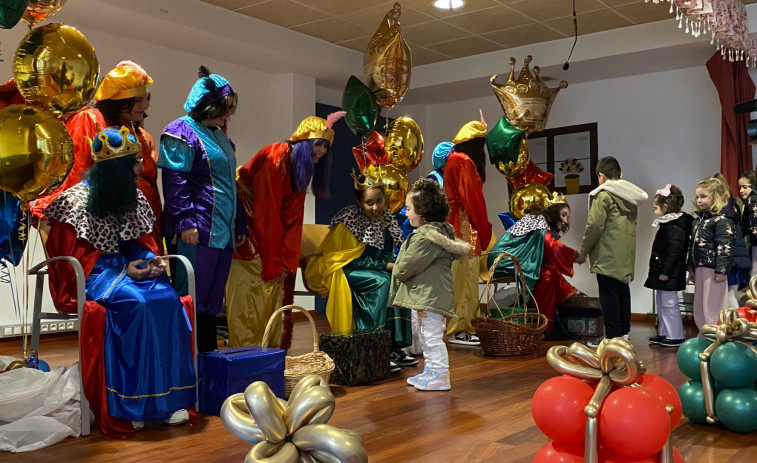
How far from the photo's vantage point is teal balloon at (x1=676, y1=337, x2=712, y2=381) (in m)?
3.17

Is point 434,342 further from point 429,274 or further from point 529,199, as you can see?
point 529,199

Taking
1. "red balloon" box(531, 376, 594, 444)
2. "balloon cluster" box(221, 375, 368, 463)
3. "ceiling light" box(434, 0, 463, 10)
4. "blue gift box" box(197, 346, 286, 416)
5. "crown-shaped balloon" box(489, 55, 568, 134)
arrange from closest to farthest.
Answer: "balloon cluster" box(221, 375, 368, 463) → "red balloon" box(531, 376, 594, 444) → "blue gift box" box(197, 346, 286, 416) → "crown-shaped balloon" box(489, 55, 568, 134) → "ceiling light" box(434, 0, 463, 10)

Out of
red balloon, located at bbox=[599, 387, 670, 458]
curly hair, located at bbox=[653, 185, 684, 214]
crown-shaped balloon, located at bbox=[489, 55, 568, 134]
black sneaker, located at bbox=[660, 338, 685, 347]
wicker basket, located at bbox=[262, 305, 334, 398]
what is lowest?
black sneaker, located at bbox=[660, 338, 685, 347]

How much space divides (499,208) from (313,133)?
17.1ft

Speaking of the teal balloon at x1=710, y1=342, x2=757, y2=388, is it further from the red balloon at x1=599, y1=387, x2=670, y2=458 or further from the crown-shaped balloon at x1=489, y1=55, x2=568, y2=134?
A: the crown-shaped balloon at x1=489, y1=55, x2=568, y2=134

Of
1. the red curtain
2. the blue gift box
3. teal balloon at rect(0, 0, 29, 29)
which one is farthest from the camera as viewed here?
the red curtain

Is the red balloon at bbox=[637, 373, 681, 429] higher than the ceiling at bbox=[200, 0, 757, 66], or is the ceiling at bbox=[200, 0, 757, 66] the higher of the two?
the ceiling at bbox=[200, 0, 757, 66]

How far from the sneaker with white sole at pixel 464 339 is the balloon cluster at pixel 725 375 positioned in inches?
103

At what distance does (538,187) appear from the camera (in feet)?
20.7

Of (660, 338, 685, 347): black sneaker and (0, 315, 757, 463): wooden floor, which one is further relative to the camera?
(660, 338, 685, 347): black sneaker

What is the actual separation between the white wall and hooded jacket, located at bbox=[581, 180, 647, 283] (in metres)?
2.40

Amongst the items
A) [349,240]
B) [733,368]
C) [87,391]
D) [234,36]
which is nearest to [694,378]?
[733,368]

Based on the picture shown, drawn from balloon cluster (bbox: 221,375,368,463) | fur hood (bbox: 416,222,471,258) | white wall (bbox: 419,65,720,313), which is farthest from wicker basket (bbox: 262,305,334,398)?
white wall (bbox: 419,65,720,313)

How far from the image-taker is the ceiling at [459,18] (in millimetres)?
6211
